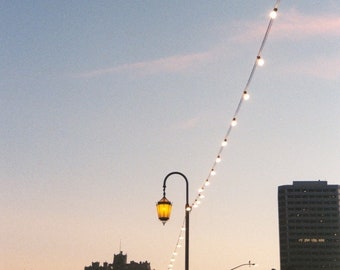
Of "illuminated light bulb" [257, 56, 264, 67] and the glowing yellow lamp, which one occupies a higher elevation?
"illuminated light bulb" [257, 56, 264, 67]

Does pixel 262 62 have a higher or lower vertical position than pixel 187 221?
higher

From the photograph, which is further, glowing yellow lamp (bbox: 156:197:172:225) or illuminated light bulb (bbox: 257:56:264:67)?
glowing yellow lamp (bbox: 156:197:172:225)

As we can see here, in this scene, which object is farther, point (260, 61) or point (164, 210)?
point (164, 210)

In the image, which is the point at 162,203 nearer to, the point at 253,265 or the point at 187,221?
the point at 187,221

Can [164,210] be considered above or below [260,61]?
below

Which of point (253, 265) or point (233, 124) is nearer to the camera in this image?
point (233, 124)

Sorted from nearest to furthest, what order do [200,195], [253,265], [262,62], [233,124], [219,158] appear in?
[262,62], [233,124], [219,158], [200,195], [253,265]

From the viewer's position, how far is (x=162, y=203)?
56.4ft

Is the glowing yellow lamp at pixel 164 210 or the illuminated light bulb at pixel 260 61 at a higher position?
the illuminated light bulb at pixel 260 61

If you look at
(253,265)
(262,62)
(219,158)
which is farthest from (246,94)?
(253,265)

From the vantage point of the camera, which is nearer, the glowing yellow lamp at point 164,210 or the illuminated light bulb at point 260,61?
the illuminated light bulb at point 260,61

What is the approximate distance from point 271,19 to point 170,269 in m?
33.1

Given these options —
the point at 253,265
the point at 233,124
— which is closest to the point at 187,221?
the point at 233,124

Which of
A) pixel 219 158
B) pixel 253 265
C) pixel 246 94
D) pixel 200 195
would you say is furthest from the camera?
pixel 253 265
